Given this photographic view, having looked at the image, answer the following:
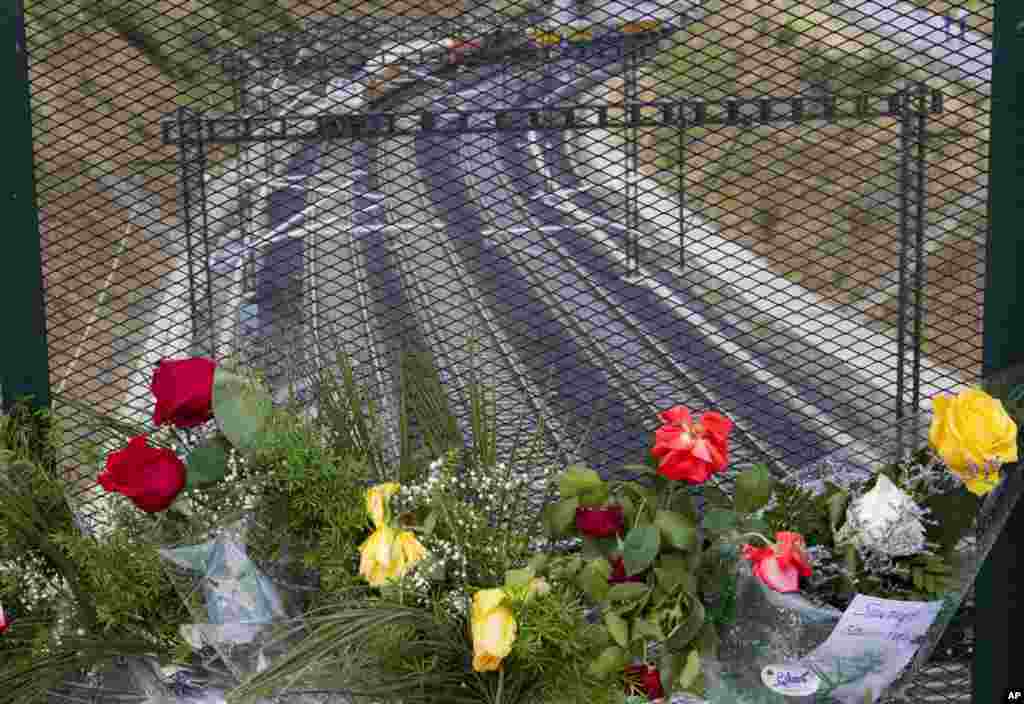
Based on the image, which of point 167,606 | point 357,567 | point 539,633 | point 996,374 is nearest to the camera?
point 539,633

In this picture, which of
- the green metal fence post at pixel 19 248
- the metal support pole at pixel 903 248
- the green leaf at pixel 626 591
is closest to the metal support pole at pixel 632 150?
the metal support pole at pixel 903 248

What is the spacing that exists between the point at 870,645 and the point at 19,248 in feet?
4.75

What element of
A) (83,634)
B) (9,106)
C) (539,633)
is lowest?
(83,634)

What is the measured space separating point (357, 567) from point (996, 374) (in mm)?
995

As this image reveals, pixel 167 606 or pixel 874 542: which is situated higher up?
pixel 874 542

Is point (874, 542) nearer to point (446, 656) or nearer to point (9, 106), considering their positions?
point (446, 656)

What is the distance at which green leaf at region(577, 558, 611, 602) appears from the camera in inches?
67.8

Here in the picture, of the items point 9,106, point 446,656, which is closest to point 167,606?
point 446,656

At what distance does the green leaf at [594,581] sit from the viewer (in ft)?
5.65

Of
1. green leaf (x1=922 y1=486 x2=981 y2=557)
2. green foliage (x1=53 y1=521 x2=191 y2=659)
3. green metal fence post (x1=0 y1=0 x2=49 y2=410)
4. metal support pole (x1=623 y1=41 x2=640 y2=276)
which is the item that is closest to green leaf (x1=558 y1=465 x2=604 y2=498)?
green leaf (x1=922 y1=486 x2=981 y2=557)

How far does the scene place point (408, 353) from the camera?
197 cm

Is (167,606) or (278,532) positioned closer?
(278,532)

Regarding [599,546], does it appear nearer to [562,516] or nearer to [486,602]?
[562,516]

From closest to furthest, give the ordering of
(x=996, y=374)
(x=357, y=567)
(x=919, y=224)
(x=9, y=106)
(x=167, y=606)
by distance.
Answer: (x=357, y=567) < (x=167, y=606) < (x=996, y=374) < (x=9, y=106) < (x=919, y=224)
